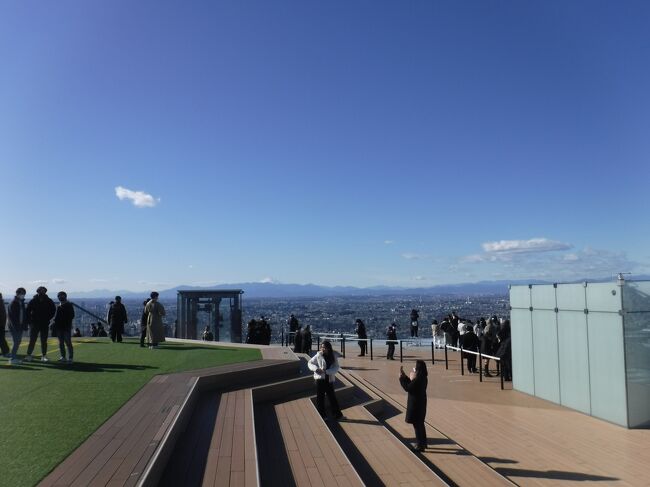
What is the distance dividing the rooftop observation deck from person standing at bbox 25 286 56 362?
365cm

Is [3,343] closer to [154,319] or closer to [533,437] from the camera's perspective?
[154,319]

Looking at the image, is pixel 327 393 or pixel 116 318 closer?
pixel 327 393

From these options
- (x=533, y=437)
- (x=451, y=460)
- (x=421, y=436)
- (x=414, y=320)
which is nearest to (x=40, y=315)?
(x=421, y=436)

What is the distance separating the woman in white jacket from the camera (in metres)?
9.62

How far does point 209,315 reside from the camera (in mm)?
22281

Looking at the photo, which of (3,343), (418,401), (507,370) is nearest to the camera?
(418,401)

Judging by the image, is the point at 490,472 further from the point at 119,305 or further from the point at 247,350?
the point at 119,305

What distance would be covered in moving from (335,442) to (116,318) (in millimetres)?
11043

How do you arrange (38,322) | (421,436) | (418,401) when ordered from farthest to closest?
1. (38,322)
2. (421,436)
3. (418,401)

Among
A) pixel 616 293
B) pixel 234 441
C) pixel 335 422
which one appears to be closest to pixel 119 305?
pixel 335 422

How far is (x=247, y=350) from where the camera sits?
50.0 feet

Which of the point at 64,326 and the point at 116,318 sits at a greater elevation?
the point at 64,326

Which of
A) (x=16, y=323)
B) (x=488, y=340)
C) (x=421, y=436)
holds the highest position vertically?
(x=16, y=323)

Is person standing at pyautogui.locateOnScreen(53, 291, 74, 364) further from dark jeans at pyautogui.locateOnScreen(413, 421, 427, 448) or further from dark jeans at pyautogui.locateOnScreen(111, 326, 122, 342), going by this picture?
dark jeans at pyautogui.locateOnScreen(413, 421, 427, 448)
